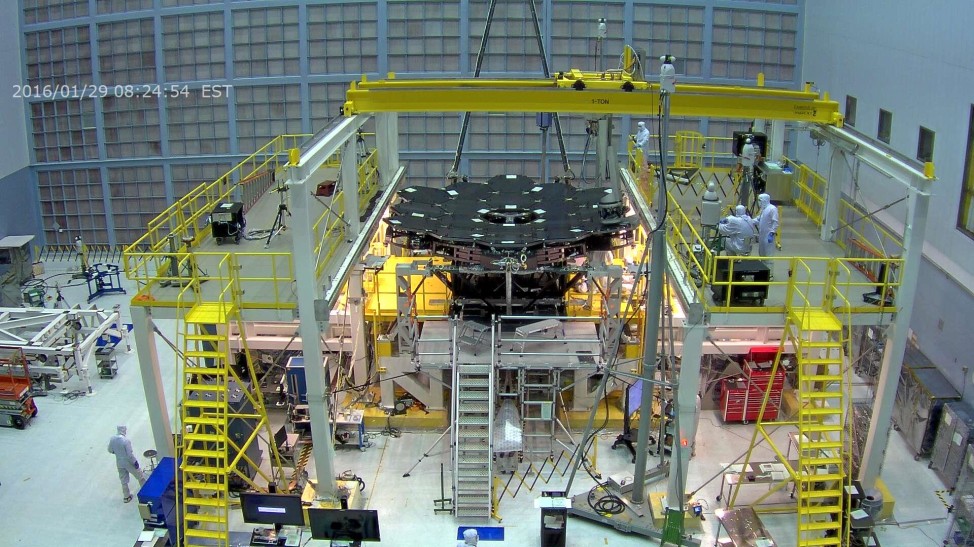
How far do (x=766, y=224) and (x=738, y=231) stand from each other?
76cm

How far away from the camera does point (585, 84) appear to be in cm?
1515

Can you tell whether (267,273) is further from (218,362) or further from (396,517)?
(396,517)

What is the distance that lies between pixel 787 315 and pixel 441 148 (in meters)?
13.1

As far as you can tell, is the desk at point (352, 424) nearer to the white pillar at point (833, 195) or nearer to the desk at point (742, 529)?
the desk at point (742, 529)

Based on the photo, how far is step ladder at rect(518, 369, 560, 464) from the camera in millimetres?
15039

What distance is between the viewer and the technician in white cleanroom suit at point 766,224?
14.5 m

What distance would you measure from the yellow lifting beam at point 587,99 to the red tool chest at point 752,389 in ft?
13.8

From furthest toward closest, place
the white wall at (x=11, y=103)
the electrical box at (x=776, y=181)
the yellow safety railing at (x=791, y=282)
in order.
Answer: the white wall at (x=11, y=103) → the electrical box at (x=776, y=181) → the yellow safety railing at (x=791, y=282)

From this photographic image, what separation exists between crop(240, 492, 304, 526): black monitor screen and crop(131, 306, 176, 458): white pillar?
2.12 meters

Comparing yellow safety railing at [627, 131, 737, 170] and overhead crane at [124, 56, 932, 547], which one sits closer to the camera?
overhead crane at [124, 56, 932, 547]

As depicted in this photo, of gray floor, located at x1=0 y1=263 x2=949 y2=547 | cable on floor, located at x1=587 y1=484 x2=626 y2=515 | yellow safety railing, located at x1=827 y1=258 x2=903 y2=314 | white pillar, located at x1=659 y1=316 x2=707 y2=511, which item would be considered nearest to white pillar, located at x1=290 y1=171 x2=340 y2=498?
gray floor, located at x1=0 y1=263 x2=949 y2=547

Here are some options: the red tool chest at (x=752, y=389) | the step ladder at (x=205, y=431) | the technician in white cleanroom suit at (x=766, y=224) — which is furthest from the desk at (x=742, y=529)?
the step ladder at (x=205, y=431)

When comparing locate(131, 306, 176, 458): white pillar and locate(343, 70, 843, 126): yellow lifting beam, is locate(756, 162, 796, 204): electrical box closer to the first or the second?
locate(343, 70, 843, 126): yellow lifting beam

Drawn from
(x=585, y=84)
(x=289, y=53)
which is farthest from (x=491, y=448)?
(x=289, y=53)
